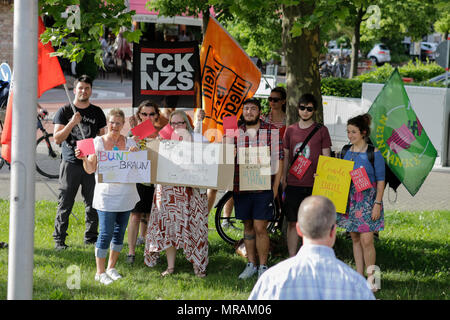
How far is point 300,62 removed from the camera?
7273 millimetres

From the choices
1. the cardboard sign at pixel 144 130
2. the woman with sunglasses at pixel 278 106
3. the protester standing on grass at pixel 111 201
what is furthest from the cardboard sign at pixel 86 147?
the woman with sunglasses at pixel 278 106

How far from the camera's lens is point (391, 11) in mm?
21609

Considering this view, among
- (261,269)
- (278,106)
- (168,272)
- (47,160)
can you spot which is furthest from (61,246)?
(47,160)

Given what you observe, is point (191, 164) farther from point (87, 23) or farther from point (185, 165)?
point (87, 23)

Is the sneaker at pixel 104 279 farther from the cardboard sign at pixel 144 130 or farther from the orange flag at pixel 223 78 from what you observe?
the orange flag at pixel 223 78

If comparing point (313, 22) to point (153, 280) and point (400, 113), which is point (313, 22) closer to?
point (400, 113)

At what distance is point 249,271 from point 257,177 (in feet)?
3.15

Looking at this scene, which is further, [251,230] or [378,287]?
[251,230]

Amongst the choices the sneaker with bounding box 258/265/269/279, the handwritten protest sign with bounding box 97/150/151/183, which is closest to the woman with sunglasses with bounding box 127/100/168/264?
the handwritten protest sign with bounding box 97/150/151/183

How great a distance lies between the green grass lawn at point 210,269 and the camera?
5.79 meters

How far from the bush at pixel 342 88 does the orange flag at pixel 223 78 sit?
859 cm
